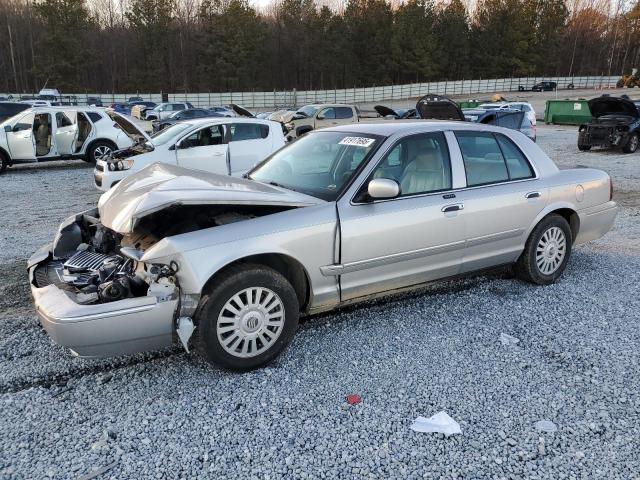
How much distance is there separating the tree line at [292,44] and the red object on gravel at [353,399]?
76064 millimetres

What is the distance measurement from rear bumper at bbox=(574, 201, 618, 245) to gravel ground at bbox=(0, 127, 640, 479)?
72 cm

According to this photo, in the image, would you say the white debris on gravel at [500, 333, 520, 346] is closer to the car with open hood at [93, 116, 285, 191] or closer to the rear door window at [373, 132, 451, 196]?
the rear door window at [373, 132, 451, 196]

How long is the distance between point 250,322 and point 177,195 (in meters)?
0.92

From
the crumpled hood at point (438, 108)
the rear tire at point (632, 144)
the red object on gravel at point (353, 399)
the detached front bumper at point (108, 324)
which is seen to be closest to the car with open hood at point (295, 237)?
the detached front bumper at point (108, 324)

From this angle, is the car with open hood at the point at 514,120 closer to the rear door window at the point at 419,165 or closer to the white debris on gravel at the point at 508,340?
the rear door window at the point at 419,165

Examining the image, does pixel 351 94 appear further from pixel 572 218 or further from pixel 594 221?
pixel 572 218

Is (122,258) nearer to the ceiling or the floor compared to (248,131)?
nearer to the floor

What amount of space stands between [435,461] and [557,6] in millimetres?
104546

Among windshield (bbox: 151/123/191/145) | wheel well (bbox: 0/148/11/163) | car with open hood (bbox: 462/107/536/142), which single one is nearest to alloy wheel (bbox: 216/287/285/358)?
windshield (bbox: 151/123/191/145)

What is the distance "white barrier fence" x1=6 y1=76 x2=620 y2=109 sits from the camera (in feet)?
199

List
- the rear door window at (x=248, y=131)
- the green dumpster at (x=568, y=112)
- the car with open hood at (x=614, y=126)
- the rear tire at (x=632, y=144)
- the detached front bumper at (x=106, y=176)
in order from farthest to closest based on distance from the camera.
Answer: the green dumpster at (x=568, y=112)
the rear tire at (x=632, y=144)
the car with open hood at (x=614, y=126)
the rear door window at (x=248, y=131)
the detached front bumper at (x=106, y=176)

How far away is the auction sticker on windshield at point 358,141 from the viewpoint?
13.3 feet

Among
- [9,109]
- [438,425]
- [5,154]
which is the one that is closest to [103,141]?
[5,154]

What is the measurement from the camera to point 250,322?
3.30 meters
